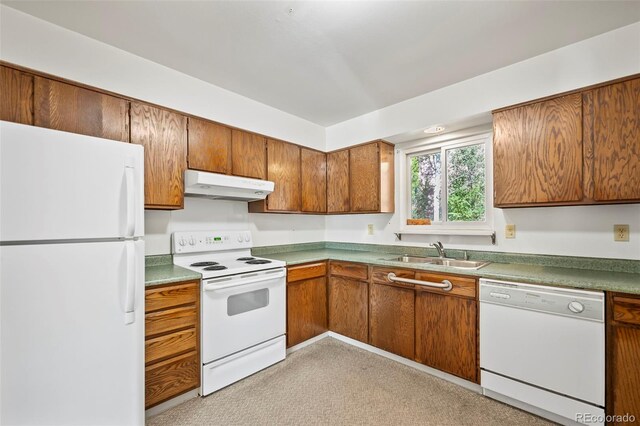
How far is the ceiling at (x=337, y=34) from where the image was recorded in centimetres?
170

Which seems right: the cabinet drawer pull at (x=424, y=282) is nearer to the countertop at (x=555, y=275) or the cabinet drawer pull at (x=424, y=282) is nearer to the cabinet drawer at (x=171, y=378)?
the countertop at (x=555, y=275)

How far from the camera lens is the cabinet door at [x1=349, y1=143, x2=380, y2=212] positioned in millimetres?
3125

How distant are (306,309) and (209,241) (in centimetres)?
115

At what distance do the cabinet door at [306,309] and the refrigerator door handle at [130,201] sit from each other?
146cm

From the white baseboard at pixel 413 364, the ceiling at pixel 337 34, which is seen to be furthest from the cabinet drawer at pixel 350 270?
the ceiling at pixel 337 34

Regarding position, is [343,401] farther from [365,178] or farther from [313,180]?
[313,180]

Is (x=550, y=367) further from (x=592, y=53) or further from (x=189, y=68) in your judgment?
(x=189, y=68)

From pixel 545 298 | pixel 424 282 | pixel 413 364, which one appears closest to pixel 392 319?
pixel 413 364

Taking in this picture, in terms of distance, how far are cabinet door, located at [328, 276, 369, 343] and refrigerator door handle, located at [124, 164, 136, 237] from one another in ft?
6.49

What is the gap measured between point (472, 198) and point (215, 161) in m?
2.45

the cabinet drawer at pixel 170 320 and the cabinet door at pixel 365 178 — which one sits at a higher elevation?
the cabinet door at pixel 365 178

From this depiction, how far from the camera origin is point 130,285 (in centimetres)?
157

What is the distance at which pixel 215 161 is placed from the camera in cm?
256

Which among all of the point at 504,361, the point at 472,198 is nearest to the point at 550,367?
the point at 504,361
